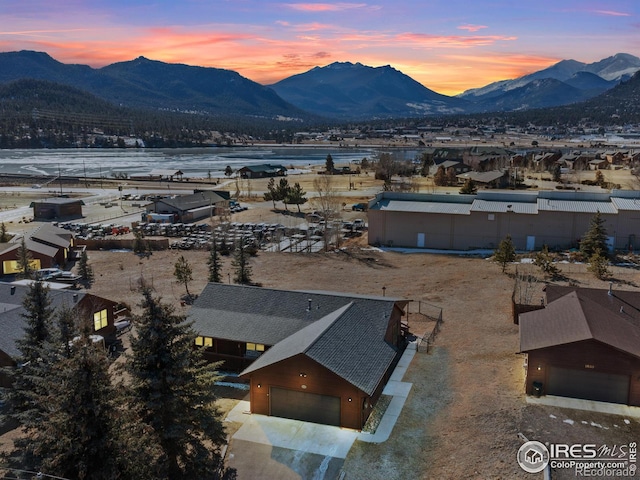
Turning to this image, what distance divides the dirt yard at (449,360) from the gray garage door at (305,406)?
4.93 ft

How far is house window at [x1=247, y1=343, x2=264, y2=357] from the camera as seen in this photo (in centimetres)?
2041

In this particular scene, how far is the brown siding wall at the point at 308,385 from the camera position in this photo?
16.7 metres

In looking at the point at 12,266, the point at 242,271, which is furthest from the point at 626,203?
the point at 12,266

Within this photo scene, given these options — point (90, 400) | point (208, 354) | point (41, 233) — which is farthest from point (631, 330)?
point (41, 233)

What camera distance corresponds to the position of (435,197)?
149ft

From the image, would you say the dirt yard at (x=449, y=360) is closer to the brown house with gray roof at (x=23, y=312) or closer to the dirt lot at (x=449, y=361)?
the dirt lot at (x=449, y=361)

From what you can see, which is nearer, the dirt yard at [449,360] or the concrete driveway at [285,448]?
the concrete driveway at [285,448]

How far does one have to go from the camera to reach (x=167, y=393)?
1358 cm

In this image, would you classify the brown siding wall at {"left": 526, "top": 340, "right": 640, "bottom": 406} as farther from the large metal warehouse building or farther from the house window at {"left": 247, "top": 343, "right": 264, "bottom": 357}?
the large metal warehouse building

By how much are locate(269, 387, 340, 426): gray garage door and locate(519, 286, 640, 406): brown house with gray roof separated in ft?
21.0

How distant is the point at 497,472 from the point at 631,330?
28.4 ft

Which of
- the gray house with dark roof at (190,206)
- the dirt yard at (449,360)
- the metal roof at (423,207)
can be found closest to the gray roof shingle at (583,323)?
the dirt yard at (449,360)

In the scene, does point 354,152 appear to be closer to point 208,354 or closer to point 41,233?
point 41,233

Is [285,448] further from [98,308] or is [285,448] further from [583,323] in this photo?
[98,308]
